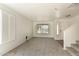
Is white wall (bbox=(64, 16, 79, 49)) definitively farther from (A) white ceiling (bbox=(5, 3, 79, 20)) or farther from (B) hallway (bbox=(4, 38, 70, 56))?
(A) white ceiling (bbox=(5, 3, 79, 20))

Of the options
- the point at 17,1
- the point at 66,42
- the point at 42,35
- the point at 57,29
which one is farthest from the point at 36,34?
the point at 17,1

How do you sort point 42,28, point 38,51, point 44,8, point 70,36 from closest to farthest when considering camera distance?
point 38,51
point 44,8
point 70,36
point 42,28

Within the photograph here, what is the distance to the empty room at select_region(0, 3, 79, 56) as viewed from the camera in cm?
520

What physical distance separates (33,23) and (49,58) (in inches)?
479

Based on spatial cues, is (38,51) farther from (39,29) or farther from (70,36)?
(39,29)

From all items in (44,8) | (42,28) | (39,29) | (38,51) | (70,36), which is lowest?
(38,51)

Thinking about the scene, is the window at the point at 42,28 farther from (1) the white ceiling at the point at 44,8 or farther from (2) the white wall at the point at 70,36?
(2) the white wall at the point at 70,36

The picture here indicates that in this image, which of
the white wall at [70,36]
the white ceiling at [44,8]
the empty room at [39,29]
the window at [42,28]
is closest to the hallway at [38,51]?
the empty room at [39,29]

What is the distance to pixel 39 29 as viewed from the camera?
15.0m

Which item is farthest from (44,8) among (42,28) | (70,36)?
(42,28)

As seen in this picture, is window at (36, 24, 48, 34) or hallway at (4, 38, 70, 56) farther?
window at (36, 24, 48, 34)

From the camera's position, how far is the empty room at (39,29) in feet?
17.1

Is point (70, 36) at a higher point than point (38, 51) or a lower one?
higher

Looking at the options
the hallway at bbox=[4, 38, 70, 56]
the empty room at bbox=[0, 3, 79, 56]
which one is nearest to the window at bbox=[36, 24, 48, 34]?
the empty room at bbox=[0, 3, 79, 56]
